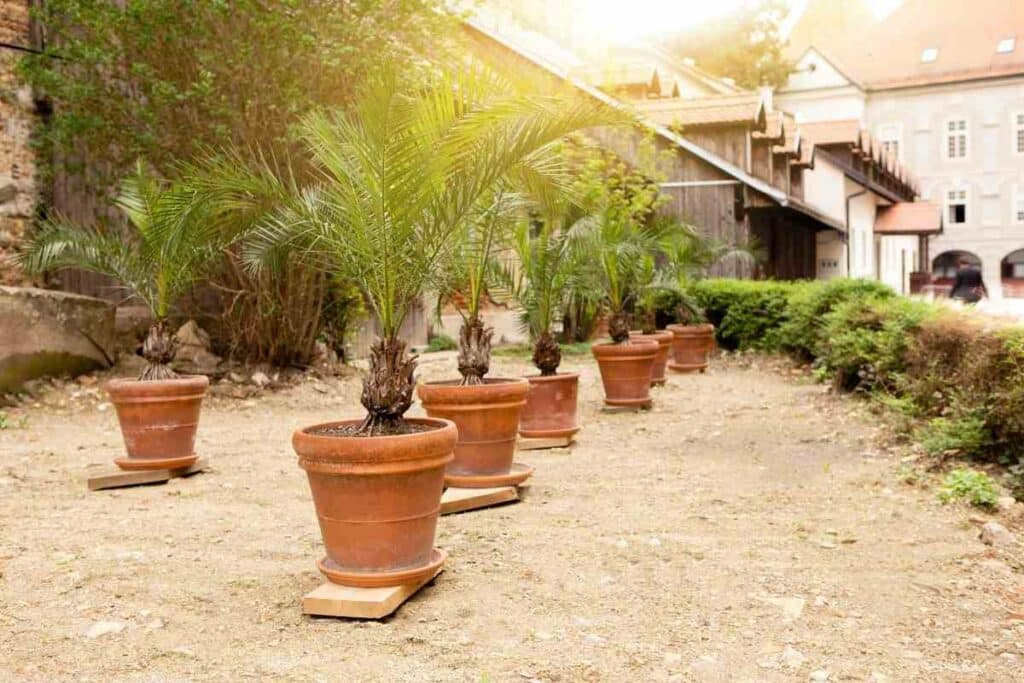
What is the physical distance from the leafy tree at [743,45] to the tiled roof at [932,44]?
12.4ft

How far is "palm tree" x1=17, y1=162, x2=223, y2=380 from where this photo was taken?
6.85 m

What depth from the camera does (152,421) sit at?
670cm

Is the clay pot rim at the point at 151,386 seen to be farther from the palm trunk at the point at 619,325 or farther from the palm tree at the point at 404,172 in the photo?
the palm trunk at the point at 619,325

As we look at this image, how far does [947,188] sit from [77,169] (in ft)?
131

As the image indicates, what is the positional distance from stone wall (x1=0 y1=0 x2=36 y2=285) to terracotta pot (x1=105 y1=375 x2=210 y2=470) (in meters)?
5.16

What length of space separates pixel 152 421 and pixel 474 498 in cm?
240

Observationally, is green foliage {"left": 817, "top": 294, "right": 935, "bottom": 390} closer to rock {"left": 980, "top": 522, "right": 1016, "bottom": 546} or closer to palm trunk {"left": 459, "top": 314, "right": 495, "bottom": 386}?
rock {"left": 980, "top": 522, "right": 1016, "bottom": 546}

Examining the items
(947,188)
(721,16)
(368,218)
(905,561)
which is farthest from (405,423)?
(947,188)

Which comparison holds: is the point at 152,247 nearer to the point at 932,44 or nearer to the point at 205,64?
the point at 205,64

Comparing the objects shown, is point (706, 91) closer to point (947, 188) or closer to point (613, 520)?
point (947, 188)

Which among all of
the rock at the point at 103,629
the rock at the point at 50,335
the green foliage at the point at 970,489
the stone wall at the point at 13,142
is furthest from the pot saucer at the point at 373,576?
the stone wall at the point at 13,142

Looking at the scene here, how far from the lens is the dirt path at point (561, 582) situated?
3.42 metres

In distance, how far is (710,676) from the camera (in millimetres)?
3295

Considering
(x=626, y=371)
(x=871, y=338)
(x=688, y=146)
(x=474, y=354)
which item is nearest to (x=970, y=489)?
(x=474, y=354)
